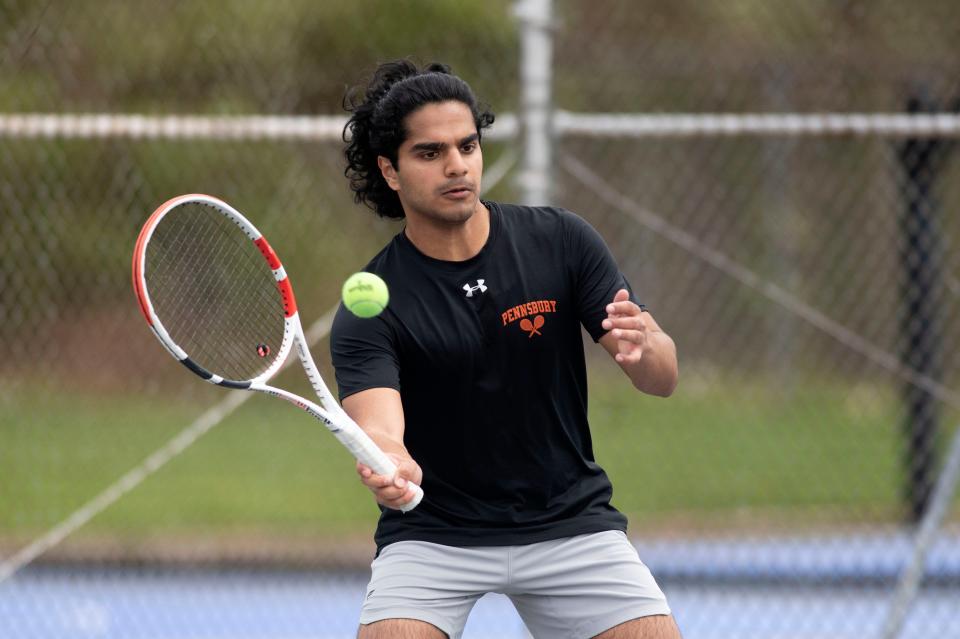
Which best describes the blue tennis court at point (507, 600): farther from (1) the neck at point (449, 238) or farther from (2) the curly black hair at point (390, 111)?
(1) the neck at point (449, 238)

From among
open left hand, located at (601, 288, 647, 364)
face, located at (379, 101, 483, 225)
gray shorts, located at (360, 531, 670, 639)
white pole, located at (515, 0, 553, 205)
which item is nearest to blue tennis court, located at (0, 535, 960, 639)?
white pole, located at (515, 0, 553, 205)

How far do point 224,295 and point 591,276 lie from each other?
0.98 m

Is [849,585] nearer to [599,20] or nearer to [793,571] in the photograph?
[793,571]

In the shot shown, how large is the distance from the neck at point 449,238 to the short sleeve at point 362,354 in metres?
0.24

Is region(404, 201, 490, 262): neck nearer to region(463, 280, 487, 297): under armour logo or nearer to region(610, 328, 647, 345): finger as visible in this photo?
region(463, 280, 487, 297): under armour logo

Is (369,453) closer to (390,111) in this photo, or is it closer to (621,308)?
(621,308)

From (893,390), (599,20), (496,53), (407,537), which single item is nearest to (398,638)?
(407,537)

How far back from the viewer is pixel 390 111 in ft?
11.8

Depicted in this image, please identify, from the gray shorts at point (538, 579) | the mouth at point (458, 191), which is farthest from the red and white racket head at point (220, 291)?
the gray shorts at point (538, 579)

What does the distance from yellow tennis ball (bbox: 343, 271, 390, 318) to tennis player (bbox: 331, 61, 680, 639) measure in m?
0.31

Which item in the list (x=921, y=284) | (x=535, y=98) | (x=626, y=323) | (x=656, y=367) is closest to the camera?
(x=626, y=323)

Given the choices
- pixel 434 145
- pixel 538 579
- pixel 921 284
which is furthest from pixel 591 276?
pixel 921 284

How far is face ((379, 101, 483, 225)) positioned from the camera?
3.46 meters

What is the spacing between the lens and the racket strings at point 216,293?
3.48m
